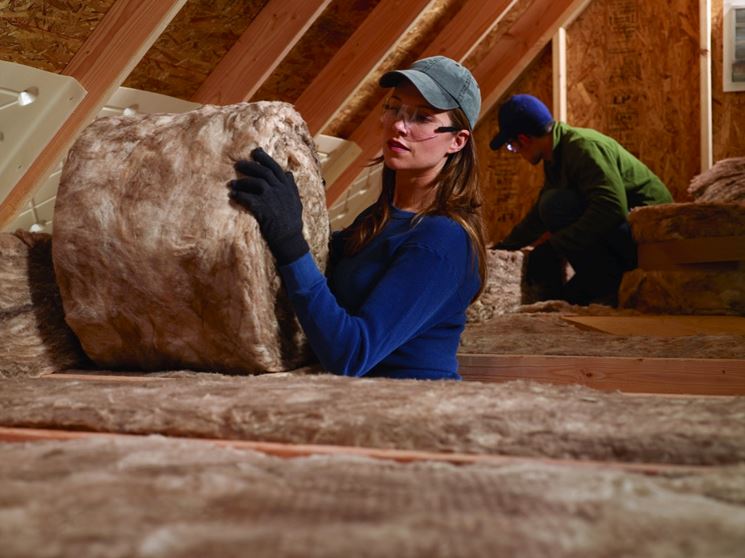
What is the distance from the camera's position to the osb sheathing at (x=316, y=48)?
11.5 feet

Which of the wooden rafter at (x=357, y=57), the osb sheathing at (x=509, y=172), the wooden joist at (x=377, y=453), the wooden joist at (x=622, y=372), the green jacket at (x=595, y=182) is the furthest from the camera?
the osb sheathing at (x=509, y=172)

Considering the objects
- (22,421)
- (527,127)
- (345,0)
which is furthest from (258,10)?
(22,421)

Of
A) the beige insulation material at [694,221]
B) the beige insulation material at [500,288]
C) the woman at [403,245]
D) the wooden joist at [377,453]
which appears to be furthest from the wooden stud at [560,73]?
the wooden joist at [377,453]

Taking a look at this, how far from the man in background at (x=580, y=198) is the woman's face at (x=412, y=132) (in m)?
2.27

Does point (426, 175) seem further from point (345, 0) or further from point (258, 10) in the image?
point (345, 0)

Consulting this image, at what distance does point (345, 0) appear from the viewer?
3.50 meters

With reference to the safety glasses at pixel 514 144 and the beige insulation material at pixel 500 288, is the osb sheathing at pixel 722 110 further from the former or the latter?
the beige insulation material at pixel 500 288

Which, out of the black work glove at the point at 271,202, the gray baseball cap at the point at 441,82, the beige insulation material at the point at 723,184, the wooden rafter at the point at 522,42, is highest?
the wooden rafter at the point at 522,42

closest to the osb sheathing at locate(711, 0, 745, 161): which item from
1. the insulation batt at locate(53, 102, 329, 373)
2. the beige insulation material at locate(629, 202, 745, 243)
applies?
the beige insulation material at locate(629, 202, 745, 243)

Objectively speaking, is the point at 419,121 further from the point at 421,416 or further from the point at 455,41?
the point at 455,41

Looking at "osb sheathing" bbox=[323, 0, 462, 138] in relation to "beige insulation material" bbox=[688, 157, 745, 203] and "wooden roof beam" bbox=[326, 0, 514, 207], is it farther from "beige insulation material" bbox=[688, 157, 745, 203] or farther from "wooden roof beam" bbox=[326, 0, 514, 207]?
"beige insulation material" bbox=[688, 157, 745, 203]

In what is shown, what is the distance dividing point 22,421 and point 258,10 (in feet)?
7.41

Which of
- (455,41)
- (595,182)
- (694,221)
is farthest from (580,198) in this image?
(455,41)

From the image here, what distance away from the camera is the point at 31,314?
1.66 meters
